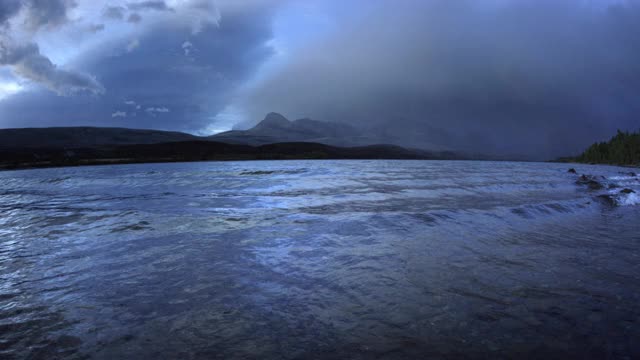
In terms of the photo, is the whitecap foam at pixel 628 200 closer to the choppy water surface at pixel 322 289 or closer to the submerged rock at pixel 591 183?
the submerged rock at pixel 591 183

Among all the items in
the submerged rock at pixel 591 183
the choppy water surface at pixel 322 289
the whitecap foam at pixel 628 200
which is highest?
the submerged rock at pixel 591 183

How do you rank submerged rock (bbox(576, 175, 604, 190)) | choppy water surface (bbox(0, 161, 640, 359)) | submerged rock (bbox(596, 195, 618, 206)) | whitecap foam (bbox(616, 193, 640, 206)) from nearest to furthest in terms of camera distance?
choppy water surface (bbox(0, 161, 640, 359)), submerged rock (bbox(596, 195, 618, 206)), whitecap foam (bbox(616, 193, 640, 206)), submerged rock (bbox(576, 175, 604, 190))

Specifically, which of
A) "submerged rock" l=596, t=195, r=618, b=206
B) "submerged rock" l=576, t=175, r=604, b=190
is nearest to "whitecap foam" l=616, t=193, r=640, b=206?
"submerged rock" l=596, t=195, r=618, b=206

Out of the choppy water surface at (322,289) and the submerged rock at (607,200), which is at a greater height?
the submerged rock at (607,200)

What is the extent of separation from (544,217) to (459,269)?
13.2 metres

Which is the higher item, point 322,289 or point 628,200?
point 628,200

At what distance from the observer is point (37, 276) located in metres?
10.8

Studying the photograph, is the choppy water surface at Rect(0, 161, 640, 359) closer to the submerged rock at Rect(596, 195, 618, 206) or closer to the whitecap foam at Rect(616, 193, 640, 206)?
the submerged rock at Rect(596, 195, 618, 206)

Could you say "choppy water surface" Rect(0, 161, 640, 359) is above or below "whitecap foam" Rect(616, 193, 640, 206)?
below

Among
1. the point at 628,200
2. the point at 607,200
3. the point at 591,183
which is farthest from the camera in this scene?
the point at 591,183

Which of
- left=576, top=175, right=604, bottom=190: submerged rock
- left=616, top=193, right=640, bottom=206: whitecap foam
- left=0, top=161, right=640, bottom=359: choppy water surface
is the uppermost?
left=576, top=175, right=604, bottom=190: submerged rock

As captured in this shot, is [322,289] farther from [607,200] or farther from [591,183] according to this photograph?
[591,183]

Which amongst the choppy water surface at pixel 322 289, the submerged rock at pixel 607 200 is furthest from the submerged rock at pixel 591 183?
the choppy water surface at pixel 322 289

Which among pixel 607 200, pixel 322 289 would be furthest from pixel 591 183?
pixel 322 289
